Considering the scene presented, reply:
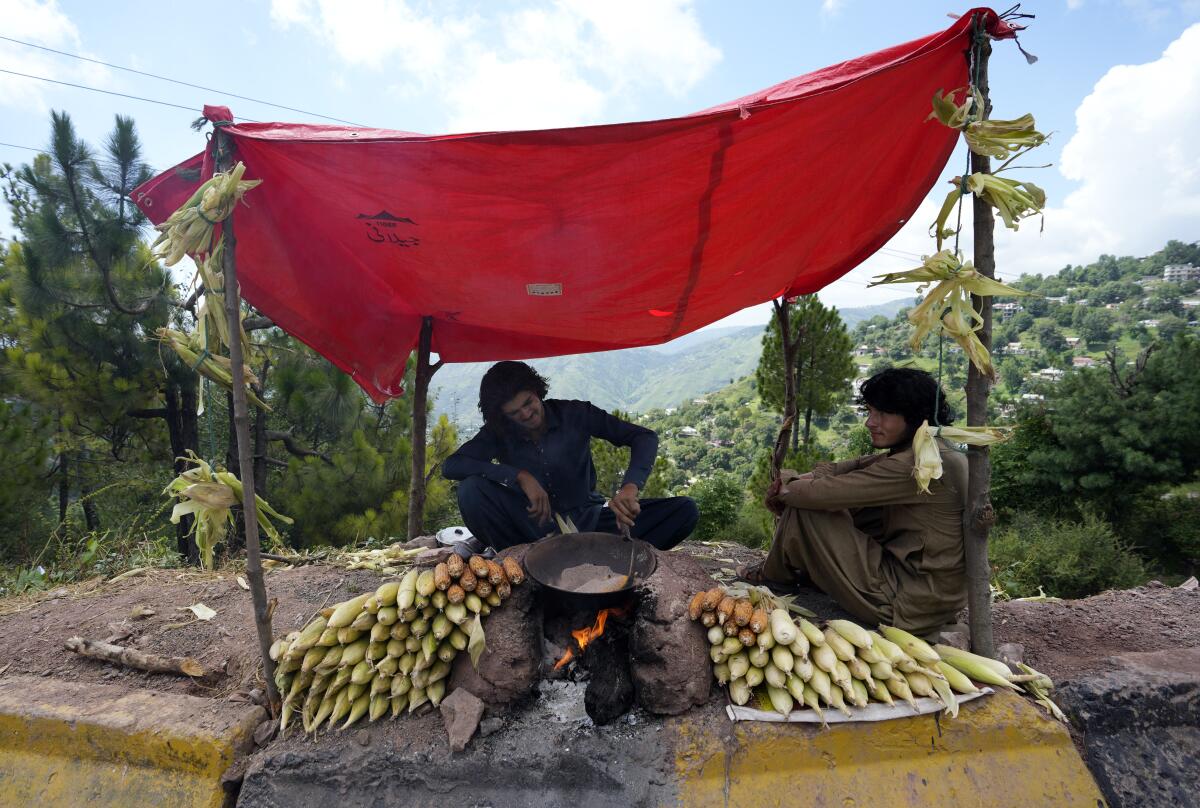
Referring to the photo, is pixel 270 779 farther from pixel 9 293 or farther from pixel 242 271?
pixel 9 293

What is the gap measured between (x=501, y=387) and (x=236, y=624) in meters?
1.88

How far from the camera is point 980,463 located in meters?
2.25

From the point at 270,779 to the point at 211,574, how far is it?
2401mm

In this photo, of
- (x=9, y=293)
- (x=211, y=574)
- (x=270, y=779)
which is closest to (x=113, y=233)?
(x=9, y=293)

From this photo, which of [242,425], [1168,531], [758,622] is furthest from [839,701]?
[1168,531]

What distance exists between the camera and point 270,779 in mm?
2090

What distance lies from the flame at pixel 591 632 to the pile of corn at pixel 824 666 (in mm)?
305

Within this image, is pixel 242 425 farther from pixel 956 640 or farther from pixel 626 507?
pixel 956 640

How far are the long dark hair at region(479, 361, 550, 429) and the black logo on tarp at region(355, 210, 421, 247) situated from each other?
86 cm

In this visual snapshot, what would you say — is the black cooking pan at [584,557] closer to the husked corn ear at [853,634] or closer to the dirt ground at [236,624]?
the husked corn ear at [853,634]

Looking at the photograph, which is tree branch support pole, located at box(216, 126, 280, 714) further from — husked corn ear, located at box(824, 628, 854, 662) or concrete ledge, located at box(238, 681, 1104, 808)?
husked corn ear, located at box(824, 628, 854, 662)

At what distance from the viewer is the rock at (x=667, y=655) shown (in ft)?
6.98

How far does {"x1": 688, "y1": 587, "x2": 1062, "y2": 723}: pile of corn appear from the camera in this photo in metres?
2.09

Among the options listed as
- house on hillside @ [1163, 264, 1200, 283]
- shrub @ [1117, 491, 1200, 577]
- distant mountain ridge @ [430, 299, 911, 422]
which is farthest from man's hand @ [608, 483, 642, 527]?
house on hillside @ [1163, 264, 1200, 283]
